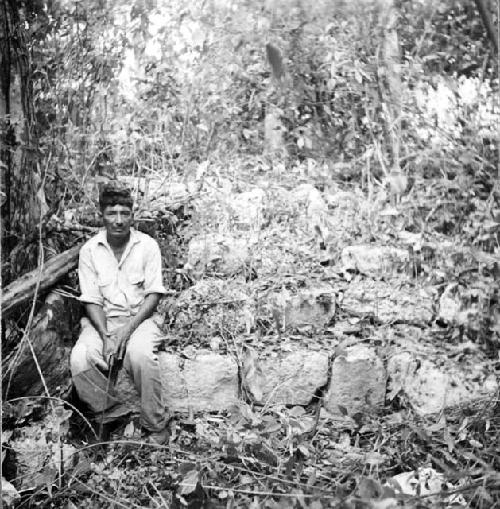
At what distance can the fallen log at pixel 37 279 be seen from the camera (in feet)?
9.98

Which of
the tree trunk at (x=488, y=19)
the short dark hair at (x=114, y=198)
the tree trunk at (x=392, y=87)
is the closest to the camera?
the tree trunk at (x=488, y=19)

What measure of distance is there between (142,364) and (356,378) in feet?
3.09

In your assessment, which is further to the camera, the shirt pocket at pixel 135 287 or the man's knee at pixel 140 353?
the shirt pocket at pixel 135 287

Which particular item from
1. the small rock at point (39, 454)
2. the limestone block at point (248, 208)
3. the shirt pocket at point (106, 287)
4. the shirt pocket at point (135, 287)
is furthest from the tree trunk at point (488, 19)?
the small rock at point (39, 454)

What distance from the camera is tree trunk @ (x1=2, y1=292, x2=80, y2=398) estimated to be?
117 inches

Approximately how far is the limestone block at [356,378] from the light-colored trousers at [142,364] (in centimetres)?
75

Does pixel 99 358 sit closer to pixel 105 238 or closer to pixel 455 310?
pixel 105 238

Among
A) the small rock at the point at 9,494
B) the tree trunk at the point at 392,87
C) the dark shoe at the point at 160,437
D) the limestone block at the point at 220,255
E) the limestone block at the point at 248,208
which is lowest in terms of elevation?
the small rock at the point at 9,494

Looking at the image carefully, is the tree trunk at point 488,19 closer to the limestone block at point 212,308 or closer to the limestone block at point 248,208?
the limestone block at point 248,208

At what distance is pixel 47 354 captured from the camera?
3068 mm

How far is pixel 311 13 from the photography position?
341cm

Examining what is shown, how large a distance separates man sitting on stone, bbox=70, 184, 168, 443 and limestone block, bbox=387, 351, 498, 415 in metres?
1.05

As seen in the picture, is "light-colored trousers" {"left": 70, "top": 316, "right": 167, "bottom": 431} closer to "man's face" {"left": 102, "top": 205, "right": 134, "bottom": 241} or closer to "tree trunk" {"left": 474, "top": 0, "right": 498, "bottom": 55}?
"man's face" {"left": 102, "top": 205, "right": 134, "bottom": 241}

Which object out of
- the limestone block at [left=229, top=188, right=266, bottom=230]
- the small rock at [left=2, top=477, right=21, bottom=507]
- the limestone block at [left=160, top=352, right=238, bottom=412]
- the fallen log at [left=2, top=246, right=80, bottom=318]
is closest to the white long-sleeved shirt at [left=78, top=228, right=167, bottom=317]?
the fallen log at [left=2, top=246, right=80, bottom=318]
